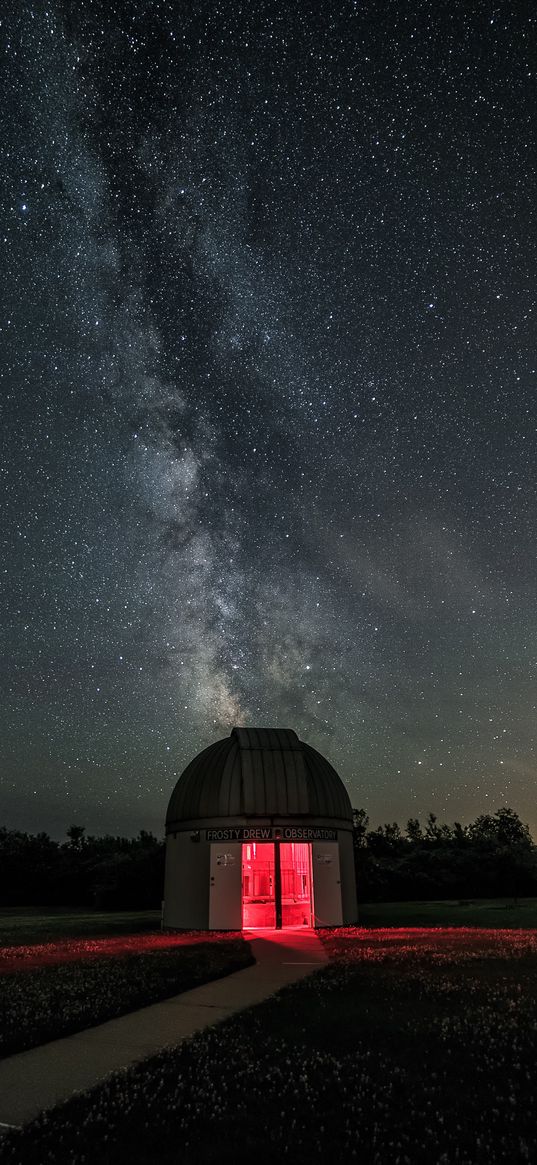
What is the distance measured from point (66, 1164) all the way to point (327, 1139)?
6.85 ft

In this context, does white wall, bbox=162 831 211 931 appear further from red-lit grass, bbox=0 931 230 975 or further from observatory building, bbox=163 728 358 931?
red-lit grass, bbox=0 931 230 975

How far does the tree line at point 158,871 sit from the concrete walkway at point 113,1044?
129ft

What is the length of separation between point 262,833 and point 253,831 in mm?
389

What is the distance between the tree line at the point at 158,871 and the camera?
175 ft

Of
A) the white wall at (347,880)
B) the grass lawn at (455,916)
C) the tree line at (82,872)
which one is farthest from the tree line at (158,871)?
the white wall at (347,880)

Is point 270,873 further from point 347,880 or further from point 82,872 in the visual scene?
point 82,872

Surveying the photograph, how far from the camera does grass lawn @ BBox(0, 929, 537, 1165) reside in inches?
216

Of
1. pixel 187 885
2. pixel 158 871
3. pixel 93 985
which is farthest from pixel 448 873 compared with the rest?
pixel 93 985

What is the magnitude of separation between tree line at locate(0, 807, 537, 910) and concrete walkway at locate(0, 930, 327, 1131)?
39453mm

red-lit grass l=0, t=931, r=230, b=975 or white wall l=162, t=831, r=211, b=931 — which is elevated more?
white wall l=162, t=831, r=211, b=931

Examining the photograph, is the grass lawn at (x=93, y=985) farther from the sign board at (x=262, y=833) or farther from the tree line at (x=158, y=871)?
the tree line at (x=158, y=871)

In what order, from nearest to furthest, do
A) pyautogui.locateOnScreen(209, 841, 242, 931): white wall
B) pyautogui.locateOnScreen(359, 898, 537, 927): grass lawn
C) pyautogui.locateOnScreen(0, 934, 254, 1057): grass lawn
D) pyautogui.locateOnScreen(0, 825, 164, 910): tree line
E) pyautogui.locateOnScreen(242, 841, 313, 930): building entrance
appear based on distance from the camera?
1. pyautogui.locateOnScreen(0, 934, 254, 1057): grass lawn
2. pyautogui.locateOnScreen(209, 841, 242, 931): white wall
3. pyautogui.locateOnScreen(359, 898, 537, 927): grass lawn
4. pyautogui.locateOnScreen(242, 841, 313, 930): building entrance
5. pyautogui.locateOnScreen(0, 825, 164, 910): tree line

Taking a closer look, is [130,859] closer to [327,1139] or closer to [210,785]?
[210,785]

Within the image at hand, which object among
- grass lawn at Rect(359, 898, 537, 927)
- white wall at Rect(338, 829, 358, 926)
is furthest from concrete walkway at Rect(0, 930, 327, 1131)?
grass lawn at Rect(359, 898, 537, 927)
